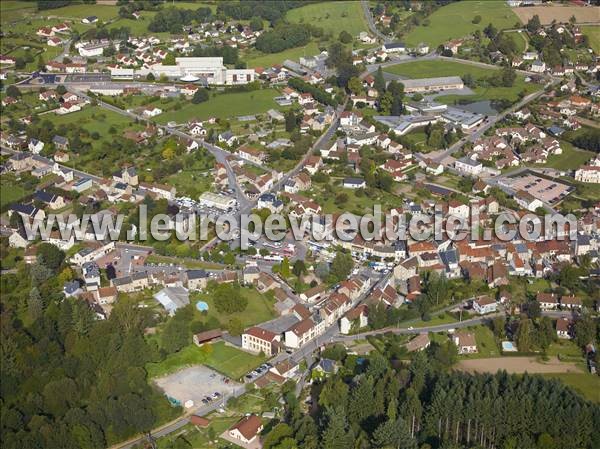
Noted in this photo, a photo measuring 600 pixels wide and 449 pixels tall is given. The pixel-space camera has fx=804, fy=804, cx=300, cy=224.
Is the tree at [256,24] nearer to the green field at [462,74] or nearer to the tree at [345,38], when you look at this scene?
the tree at [345,38]

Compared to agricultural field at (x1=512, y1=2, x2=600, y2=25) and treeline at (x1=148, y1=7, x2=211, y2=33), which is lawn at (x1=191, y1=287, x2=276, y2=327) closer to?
treeline at (x1=148, y1=7, x2=211, y2=33)

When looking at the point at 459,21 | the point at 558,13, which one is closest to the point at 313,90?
the point at 459,21

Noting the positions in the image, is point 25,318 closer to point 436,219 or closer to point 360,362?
point 360,362

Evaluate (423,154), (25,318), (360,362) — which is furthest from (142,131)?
(360,362)

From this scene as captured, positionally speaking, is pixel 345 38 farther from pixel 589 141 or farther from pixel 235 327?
pixel 235 327

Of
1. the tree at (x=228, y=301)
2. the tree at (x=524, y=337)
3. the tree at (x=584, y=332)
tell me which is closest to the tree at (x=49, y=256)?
the tree at (x=228, y=301)

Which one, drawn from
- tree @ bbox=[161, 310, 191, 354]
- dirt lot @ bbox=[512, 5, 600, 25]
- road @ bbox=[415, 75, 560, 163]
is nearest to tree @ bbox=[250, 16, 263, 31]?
dirt lot @ bbox=[512, 5, 600, 25]
